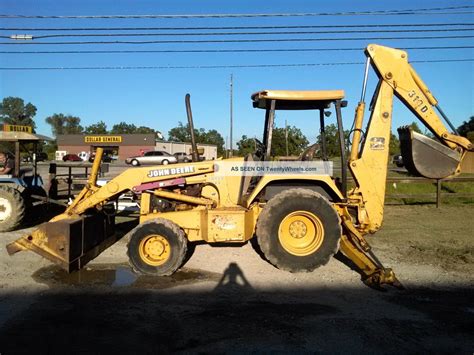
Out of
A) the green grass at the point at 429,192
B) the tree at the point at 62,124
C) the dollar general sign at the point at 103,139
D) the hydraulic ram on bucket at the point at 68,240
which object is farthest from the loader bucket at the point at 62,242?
the tree at the point at 62,124

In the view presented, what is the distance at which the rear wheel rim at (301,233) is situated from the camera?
6.50 metres

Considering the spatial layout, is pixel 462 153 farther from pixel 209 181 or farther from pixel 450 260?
pixel 209 181

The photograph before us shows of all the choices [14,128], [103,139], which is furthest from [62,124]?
[14,128]

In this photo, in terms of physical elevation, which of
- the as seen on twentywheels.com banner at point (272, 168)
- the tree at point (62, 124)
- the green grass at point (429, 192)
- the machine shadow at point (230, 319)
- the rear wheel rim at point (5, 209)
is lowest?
the machine shadow at point (230, 319)

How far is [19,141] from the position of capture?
34.0ft

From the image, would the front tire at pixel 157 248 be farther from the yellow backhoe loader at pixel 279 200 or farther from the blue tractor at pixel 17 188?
the blue tractor at pixel 17 188

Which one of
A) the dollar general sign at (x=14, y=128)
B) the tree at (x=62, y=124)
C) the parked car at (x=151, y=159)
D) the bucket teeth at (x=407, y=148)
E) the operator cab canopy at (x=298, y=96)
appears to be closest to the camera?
the operator cab canopy at (x=298, y=96)

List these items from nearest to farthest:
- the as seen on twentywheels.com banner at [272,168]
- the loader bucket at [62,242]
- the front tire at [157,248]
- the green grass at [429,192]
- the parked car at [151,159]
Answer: the loader bucket at [62,242], the front tire at [157,248], the as seen on twentywheels.com banner at [272,168], the green grass at [429,192], the parked car at [151,159]

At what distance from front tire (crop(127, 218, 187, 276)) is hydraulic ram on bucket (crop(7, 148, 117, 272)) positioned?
803 millimetres

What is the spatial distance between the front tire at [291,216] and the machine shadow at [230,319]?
2.00 ft

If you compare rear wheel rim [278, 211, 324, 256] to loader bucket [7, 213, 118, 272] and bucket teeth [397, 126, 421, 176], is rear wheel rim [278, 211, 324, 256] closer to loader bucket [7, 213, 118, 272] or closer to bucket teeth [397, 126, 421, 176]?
bucket teeth [397, 126, 421, 176]

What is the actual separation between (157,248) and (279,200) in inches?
75.9

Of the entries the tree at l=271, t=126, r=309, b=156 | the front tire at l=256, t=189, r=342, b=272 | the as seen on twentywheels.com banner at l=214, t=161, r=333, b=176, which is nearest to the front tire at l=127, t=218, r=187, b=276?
the front tire at l=256, t=189, r=342, b=272

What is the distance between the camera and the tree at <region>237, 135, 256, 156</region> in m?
7.41
